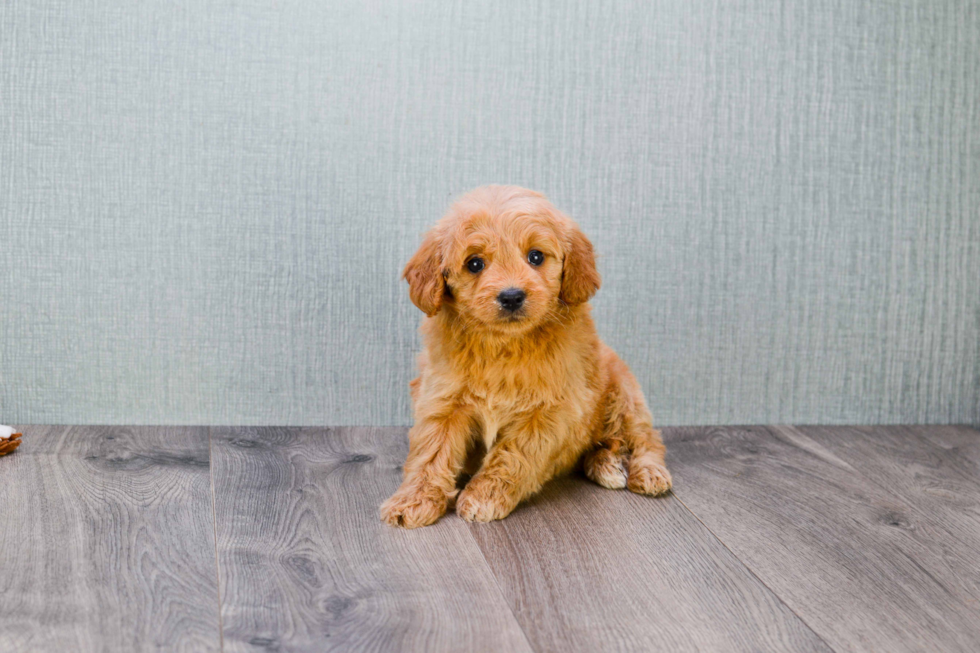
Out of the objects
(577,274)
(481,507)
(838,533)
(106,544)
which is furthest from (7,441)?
(838,533)

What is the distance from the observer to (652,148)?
2.54 m

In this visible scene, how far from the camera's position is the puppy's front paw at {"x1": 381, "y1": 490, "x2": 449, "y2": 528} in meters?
1.81

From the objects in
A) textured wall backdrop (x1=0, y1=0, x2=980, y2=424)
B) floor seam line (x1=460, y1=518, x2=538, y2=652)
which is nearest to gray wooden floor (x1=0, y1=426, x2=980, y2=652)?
floor seam line (x1=460, y1=518, x2=538, y2=652)

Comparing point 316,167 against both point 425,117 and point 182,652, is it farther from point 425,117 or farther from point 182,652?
point 182,652

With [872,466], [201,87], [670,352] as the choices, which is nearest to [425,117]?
[201,87]

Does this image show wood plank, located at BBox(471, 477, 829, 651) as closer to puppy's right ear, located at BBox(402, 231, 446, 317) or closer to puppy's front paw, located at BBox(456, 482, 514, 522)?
puppy's front paw, located at BBox(456, 482, 514, 522)

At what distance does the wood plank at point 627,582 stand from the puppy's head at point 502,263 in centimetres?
45

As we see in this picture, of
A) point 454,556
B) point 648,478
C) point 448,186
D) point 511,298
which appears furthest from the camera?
point 448,186

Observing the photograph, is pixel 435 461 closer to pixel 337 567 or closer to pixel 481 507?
pixel 481 507

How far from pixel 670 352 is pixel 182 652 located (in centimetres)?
174

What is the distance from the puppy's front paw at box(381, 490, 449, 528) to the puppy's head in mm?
399

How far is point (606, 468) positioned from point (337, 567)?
2.55 feet

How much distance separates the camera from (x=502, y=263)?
1822mm

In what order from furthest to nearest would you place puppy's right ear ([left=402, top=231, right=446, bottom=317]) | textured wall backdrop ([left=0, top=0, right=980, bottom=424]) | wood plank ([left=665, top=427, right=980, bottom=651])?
textured wall backdrop ([left=0, top=0, right=980, bottom=424])
puppy's right ear ([left=402, top=231, right=446, bottom=317])
wood plank ([left=665, top=427, right=980, bottom=651])
